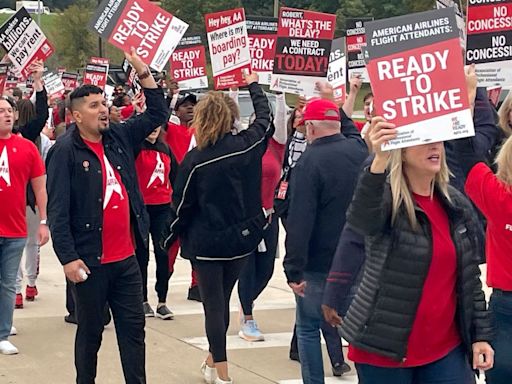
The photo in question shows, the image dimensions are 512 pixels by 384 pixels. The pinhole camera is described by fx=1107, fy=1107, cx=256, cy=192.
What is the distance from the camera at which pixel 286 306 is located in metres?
10.3

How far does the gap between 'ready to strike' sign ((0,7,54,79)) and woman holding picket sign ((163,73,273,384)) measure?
5.37 meters

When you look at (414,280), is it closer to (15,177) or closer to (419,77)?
(419,77)

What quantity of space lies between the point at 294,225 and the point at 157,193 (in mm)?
3556

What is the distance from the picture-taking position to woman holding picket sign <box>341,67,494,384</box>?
14.8 ft

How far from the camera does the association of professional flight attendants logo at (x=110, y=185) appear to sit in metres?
6.55

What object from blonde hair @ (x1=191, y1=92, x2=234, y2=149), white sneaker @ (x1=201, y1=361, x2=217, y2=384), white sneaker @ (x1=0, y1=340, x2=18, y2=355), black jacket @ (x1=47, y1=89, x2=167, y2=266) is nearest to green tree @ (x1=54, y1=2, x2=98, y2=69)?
white sneaker @ (x1=0, y1=340, x2=18, y2=355)

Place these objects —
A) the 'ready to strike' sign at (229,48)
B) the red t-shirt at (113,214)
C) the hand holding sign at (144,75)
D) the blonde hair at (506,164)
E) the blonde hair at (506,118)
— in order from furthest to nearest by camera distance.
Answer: the 'ready to strike' sign at (229,48) < the hand holding sign at (144,75) < the red t-shirt at (113,214) < the blonde hair at (506,118) < the blonde hair at (506,164)

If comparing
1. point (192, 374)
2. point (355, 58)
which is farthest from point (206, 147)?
point (355, 58)

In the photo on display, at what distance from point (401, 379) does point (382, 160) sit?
0.93 meters

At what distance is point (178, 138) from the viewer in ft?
35.1

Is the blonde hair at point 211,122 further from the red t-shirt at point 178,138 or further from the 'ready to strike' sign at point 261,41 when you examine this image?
the 'ready to strike' sign at point 261,41

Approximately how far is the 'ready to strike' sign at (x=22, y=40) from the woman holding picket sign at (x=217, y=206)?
→ 5.37 metres

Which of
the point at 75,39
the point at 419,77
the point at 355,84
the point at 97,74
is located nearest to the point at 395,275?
the point at 419,77

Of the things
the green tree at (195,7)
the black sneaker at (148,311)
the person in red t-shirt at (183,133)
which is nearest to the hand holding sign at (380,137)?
the black sneaker at (148,311)
